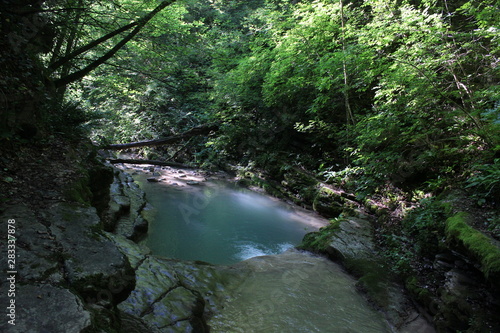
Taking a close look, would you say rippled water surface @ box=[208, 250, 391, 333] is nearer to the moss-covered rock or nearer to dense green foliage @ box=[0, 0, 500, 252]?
dense green foliage @ box=[0, 0, 500, 252]

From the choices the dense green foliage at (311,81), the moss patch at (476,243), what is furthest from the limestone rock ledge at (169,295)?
the dense green foliage at (311,81)

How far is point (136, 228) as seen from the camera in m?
5.63

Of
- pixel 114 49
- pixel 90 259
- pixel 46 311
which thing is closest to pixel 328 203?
pixel 114 49

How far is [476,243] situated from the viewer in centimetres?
308

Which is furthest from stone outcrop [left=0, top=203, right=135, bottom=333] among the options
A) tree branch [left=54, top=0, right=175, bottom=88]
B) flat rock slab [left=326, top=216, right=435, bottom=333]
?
flat rock slab [left=326, top=216, right=435, bottom=333]

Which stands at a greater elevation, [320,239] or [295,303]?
[320,239]

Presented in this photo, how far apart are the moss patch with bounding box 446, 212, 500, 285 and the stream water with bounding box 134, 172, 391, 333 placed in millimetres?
1465

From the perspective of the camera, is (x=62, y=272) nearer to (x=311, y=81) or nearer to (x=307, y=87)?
→ (x=311, y=81)

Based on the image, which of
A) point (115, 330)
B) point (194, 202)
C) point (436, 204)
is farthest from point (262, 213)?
point (115, 330)

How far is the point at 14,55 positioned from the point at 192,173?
9.36 metres

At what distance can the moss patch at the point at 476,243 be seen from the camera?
271 centimetres

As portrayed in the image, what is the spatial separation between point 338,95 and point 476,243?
306 inches

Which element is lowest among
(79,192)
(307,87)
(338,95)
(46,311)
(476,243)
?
(46,311)

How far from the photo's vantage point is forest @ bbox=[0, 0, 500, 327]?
12.8 ft
